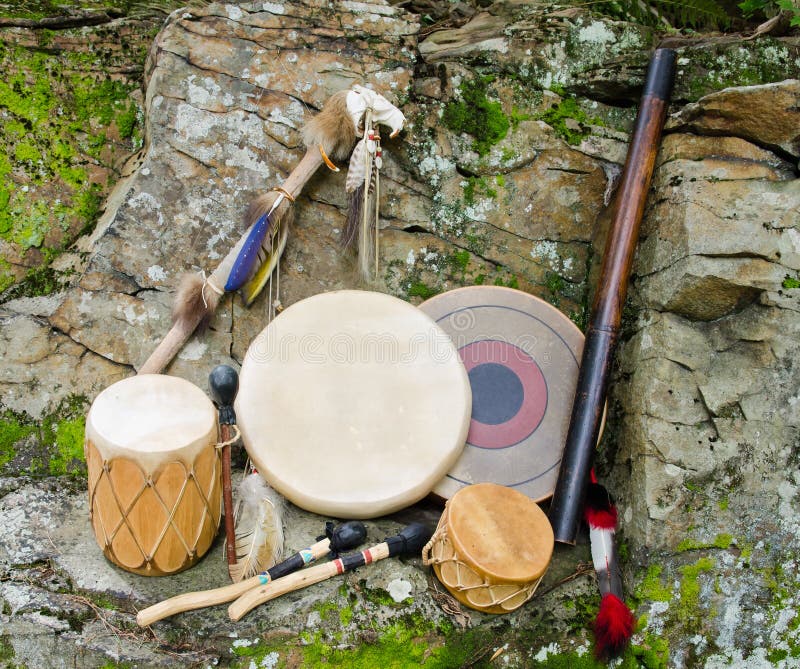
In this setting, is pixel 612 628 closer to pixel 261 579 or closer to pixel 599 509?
pixel 599 509

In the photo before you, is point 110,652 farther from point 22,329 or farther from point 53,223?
point 53,223

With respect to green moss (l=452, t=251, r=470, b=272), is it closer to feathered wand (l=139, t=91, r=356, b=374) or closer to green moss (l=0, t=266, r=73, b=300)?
→ feathered wand (l=139, t=91, r=356, b=374)

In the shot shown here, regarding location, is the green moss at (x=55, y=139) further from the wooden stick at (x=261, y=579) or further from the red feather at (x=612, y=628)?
the red feather at (x=612, y=628)

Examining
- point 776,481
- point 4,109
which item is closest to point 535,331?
point 776,481

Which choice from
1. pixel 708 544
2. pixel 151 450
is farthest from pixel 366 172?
pixel 708 544

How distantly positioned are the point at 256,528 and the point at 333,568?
36 cm

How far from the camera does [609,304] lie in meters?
3.01

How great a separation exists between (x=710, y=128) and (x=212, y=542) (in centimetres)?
268

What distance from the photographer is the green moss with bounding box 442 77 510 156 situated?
3547mm

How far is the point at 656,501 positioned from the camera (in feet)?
8.86

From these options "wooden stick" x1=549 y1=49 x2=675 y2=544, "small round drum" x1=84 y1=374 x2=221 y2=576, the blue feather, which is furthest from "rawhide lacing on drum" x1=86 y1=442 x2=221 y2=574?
"wooden stick" x1=549 y1=49 x2=675 y2=544

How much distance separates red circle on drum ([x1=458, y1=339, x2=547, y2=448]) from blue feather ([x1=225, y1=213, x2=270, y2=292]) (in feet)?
3.35

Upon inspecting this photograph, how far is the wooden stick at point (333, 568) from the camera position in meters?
2.40

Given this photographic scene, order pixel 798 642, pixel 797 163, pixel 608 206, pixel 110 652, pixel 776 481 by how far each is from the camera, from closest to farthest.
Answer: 1. pixel 110 652
2. pixel 798 642
3. pixel 776 481
4. pixel 797 163
5. pixel 608 206
